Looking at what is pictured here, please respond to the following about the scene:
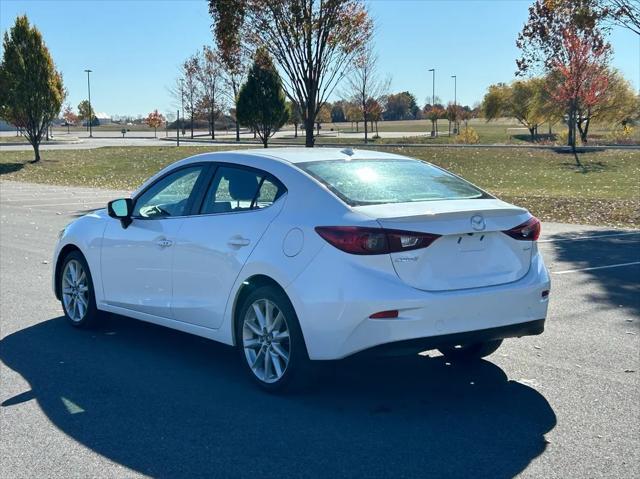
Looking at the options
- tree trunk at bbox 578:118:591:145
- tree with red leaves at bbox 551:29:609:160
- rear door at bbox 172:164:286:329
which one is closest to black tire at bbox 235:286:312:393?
rear door at bbox 172:164:286:329

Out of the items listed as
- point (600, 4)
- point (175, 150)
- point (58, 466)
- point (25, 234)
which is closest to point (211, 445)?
point (58, 466)

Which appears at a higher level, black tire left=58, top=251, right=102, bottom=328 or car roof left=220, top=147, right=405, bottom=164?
car roof left=220, top=147, right=405, bottom=164

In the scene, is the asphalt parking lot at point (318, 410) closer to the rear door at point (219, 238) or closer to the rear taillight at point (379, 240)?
the rear door at point (219, 238)

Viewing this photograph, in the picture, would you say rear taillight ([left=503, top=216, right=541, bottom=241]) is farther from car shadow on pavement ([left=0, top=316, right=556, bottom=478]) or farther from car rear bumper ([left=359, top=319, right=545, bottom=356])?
car shadow on pavement ([left=0, top=316, right=556, bottom=478])

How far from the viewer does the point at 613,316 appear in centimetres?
762

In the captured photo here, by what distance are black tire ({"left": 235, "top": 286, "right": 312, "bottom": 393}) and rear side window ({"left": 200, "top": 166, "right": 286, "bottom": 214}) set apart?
0.64 m

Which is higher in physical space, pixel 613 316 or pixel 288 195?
pixel 288 195

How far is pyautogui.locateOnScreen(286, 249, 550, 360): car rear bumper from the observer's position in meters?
4.75

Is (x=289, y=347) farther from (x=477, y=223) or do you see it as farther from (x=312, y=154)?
(x=312, y=154)

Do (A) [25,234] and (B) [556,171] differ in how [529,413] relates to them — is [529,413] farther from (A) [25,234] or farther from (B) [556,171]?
(B) [556,171]

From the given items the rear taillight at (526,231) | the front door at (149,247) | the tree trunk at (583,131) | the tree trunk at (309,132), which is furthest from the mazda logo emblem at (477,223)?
the tree trunk at (583,131)

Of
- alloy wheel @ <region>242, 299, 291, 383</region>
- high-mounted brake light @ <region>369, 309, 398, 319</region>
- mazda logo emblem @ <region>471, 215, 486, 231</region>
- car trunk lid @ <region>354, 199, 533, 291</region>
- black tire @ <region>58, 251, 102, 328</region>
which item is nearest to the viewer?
high-mounted brake light @ <region>369, 309, 398, 319</region>

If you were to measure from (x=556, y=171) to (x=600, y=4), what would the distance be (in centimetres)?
1617

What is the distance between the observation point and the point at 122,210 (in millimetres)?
6504
